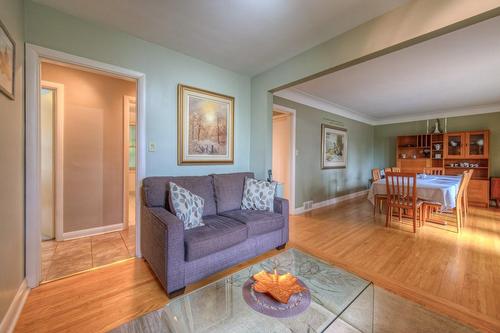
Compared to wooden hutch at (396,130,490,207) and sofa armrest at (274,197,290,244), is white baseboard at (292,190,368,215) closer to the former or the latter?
wooden hutch at (396,130,490,207)

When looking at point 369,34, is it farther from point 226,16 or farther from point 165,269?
point 165,269

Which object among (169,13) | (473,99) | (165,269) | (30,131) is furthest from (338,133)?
(30,131)

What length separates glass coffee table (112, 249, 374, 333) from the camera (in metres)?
1.09

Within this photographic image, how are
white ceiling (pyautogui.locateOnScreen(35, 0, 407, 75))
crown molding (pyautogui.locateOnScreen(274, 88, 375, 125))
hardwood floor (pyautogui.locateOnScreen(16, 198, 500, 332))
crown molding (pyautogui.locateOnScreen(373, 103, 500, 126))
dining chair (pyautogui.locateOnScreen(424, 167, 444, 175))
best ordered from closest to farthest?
hardwood floor (pyautogui.locateOnScreen(16, 198, 500, 332)) < white ceiling (pyautogui.locateOnScreen(35, 0, 407, 75)) < crown molding (pyautogui.locateOnScreen(274, 88, 375, 125)) < dining chair (pyautogui.locateOnScreen(424, 167, 444, 175)) < crown molding (pyautogui.locateOnScreen(373, 103, 500, 126))

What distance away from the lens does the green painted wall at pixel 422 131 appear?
490 centimetres

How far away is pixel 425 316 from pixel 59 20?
3.80 metres

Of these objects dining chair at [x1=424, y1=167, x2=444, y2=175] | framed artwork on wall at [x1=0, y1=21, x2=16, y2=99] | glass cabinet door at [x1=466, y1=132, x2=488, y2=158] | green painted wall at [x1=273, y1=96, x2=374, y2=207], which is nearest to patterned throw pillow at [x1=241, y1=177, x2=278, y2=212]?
green painted wall at [x1=273, y1=96, x2=374, y2=207]

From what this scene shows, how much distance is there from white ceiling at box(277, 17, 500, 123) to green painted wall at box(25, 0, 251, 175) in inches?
51.1

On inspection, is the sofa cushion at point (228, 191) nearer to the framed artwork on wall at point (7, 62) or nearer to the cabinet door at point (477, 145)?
the framed artwork on wall at point (7, 62)

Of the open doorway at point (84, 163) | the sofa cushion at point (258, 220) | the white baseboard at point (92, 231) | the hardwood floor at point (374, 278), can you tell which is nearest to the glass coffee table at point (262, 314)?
the hardwood floor at point (374, 278)

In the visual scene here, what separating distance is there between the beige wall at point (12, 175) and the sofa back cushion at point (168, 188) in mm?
899

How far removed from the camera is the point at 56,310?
1507 millimetres

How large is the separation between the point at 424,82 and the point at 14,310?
5509mm

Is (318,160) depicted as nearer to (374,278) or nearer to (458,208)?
(458,208)
